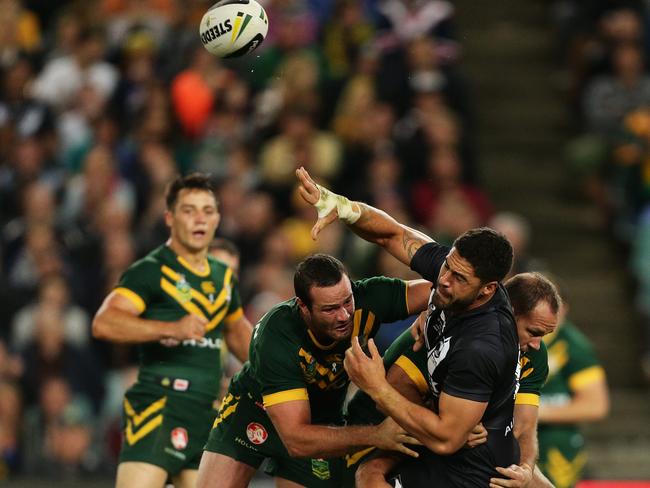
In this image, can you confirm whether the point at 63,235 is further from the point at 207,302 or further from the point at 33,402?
the point at 207,302

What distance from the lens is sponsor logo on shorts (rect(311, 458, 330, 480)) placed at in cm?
768

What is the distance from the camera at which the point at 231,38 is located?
7551 millimetres

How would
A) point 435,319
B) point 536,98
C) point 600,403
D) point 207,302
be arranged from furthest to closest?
point 536,98 → point 600,403 → point 207,302 → point 435,319

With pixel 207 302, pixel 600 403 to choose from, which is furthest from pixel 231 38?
pixel 600 403

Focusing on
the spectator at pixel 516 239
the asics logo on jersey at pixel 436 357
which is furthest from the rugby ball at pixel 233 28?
the spectator at pixel 516 239

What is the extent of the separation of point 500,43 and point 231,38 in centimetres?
904

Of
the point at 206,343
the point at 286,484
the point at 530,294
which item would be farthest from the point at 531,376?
the point at 206,343

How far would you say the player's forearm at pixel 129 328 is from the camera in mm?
7855

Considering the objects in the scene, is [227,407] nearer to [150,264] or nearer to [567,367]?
[150,264]

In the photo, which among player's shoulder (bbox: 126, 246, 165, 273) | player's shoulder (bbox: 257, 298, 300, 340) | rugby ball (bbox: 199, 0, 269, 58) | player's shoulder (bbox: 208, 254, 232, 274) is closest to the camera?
player's shoulder (bbox: 257, 298, 300, 340)

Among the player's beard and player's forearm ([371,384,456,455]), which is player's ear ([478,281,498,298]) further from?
player's forearm ([371,384,456,455])

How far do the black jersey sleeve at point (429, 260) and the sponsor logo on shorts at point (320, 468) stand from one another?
51.2 inches

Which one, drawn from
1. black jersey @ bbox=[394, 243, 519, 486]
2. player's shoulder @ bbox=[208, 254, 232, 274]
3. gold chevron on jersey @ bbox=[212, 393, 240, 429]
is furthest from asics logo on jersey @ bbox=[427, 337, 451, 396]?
player's shoulder @ bbox=[208, 254, 232, 274]

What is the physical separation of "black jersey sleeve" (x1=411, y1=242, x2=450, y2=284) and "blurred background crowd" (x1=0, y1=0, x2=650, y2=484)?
3.68 m
